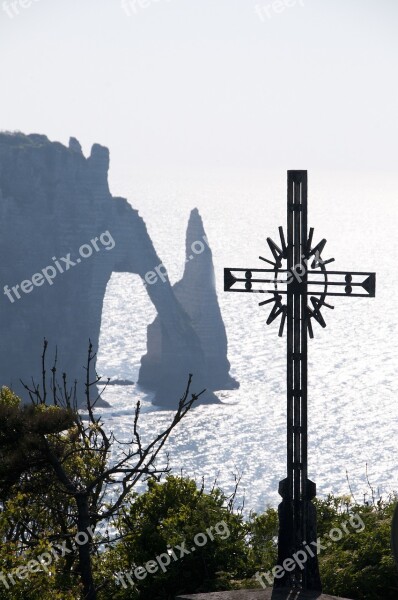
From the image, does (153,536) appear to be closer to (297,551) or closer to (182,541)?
(182,541)

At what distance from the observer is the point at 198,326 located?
174125 mm

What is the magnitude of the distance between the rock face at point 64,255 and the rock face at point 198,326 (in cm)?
Answer: 94

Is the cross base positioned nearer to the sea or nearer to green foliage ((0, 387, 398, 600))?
green foliage ((0, 387, 398, 600))

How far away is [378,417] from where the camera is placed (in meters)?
115

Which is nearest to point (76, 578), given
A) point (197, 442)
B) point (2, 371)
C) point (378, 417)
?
point (197, 442)

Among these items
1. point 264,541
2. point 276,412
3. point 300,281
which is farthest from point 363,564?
point 276,412

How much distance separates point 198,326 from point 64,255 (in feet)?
85.8

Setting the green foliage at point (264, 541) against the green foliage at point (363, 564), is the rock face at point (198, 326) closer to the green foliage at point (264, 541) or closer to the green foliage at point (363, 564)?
the green foliage at point (264, 541)

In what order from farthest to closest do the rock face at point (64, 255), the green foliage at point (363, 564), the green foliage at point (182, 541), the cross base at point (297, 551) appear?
the rock face at point (64, 255) < the green foliage at point (182, 541) < the green foliage at point (363, 564) < the cross base at point (297, 551)

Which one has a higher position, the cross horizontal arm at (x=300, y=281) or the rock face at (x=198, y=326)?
the rock face at (x=198, y=326)

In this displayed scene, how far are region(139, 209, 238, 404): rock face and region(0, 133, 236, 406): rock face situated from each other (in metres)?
0.94

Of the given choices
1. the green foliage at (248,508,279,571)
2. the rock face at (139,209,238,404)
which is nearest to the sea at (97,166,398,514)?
the rock face at (139,209,238,404)

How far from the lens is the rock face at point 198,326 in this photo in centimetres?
16100

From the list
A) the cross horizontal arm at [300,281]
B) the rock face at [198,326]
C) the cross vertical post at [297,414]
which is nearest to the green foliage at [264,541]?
the cross vertical post at [297,414]
